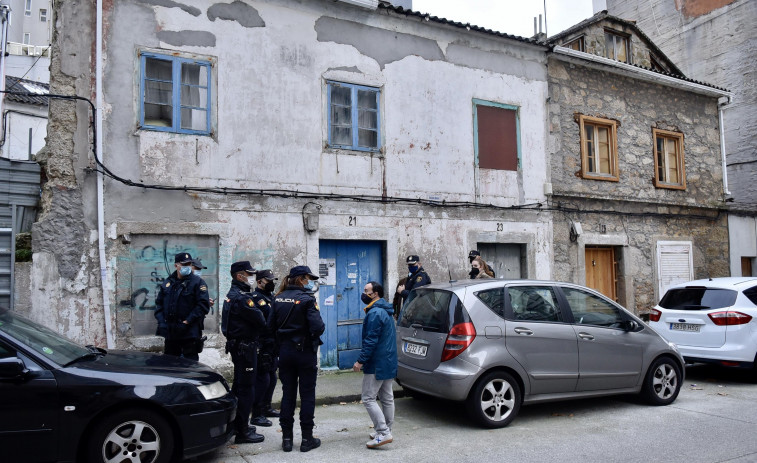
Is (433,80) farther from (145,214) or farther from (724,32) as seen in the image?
(724,32)

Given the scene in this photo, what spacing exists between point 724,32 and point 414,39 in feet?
40.4

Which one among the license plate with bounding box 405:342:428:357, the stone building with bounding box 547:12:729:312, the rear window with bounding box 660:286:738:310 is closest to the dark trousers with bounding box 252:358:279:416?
the license plate with bounding box 405:342:428:357

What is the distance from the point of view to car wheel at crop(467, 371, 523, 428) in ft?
20.4

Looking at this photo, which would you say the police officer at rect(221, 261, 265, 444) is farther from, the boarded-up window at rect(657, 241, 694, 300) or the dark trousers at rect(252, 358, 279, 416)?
the boarded-up window at rect(657, 241, 694, 300)

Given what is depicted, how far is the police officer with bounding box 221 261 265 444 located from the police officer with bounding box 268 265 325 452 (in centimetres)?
35

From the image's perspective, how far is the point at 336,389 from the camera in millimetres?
8148

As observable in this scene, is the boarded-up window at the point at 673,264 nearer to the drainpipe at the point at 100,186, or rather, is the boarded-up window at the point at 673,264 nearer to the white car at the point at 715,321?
the white car at the point at 715,321

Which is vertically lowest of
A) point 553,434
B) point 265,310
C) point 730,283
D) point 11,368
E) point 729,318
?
point 553,434

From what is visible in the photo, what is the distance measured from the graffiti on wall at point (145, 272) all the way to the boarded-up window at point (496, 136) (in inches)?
224

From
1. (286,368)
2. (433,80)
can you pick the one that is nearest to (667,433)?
(286,368)

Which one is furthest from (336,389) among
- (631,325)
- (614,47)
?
(614,47)

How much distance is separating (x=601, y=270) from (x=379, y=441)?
8.73 meters

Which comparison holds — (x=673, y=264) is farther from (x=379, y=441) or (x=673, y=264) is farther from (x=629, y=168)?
(x=379, y=441)

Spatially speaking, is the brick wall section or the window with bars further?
the window with bars
